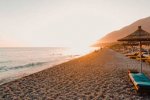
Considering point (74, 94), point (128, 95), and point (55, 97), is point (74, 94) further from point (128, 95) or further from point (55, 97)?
point (128, 95)

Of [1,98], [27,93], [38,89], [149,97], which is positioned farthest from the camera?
[38,89]

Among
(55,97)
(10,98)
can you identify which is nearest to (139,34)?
(55,97)

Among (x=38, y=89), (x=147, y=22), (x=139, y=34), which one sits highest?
(x=147, y=22)

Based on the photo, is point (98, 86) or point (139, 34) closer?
point (98, 86)

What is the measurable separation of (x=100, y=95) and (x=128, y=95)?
46.2 inches

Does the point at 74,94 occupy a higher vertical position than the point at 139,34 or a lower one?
lower

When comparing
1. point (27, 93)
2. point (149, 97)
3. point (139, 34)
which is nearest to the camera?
point (149, 97)

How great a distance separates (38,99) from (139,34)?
7.10 metres

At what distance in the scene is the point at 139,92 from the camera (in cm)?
809

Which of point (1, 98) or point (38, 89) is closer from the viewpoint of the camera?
point (1, 98)

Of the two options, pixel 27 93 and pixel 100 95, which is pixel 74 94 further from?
pixel 27 93

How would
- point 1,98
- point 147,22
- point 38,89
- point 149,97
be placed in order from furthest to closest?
1. point 147,22
2. point 38,89
3. point 1,98
4. point 149,97

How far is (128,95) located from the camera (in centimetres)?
793

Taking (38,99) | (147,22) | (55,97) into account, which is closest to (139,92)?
(55,97)
